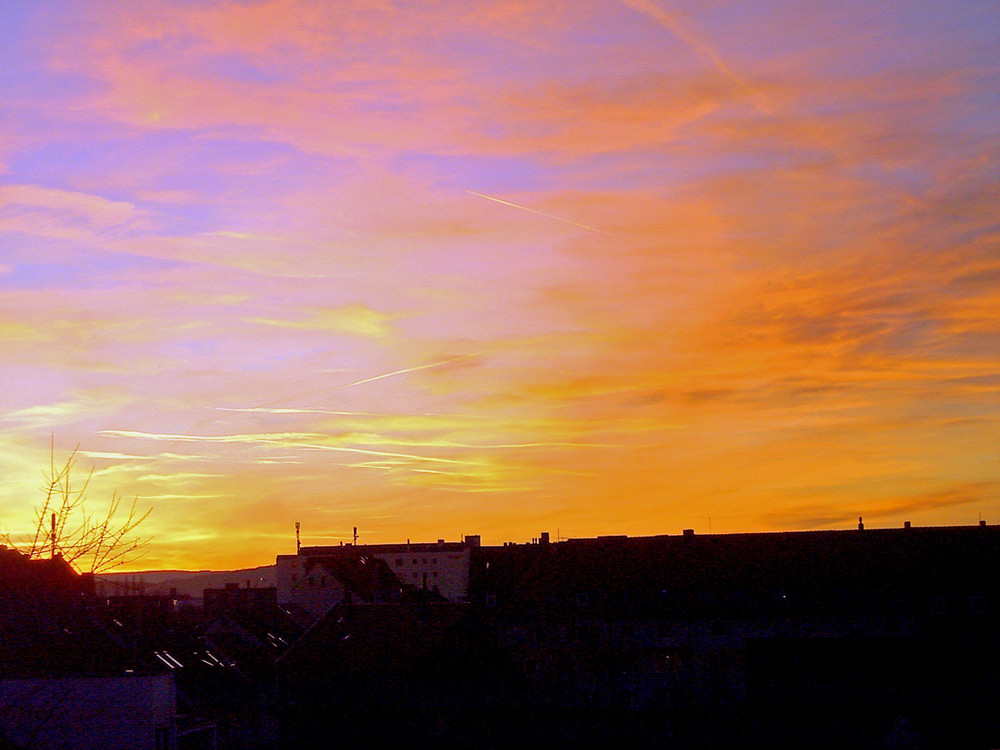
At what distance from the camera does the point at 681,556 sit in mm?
68688

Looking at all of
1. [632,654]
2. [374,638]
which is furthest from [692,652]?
[374,638]

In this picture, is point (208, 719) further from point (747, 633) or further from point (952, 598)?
point (952, 598)

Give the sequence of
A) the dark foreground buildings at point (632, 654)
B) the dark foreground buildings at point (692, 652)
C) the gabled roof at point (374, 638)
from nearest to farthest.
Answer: the dark foreground buildings at point (632, 654) → the dark foreground buildings at point (692, 652) → the gabled roof at point (374, 638)

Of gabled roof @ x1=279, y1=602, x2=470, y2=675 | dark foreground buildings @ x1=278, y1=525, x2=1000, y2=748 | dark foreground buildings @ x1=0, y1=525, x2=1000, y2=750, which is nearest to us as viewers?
dark foreground buildings @ x1=0, y1=525, x2=1000, y2=750

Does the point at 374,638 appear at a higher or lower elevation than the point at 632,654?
higher

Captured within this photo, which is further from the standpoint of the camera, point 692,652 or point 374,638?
point 692,652

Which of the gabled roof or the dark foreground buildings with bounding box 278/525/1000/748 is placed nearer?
the dark foreground buildings with bounding box 278/525/1000/748

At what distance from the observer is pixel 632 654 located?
6016cm

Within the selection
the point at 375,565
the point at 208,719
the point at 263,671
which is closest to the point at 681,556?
the point at 263,671

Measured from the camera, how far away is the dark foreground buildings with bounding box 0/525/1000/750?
49.5m

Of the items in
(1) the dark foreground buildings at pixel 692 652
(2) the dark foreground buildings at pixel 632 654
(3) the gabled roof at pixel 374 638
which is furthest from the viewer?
(3) the gabled roof at pixel 374 638

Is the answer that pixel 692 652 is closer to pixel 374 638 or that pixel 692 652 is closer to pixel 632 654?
pixel 632 654

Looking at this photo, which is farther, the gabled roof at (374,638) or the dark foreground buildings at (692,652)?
the gabled roof at (374,638)

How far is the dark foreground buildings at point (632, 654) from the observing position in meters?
49.5
